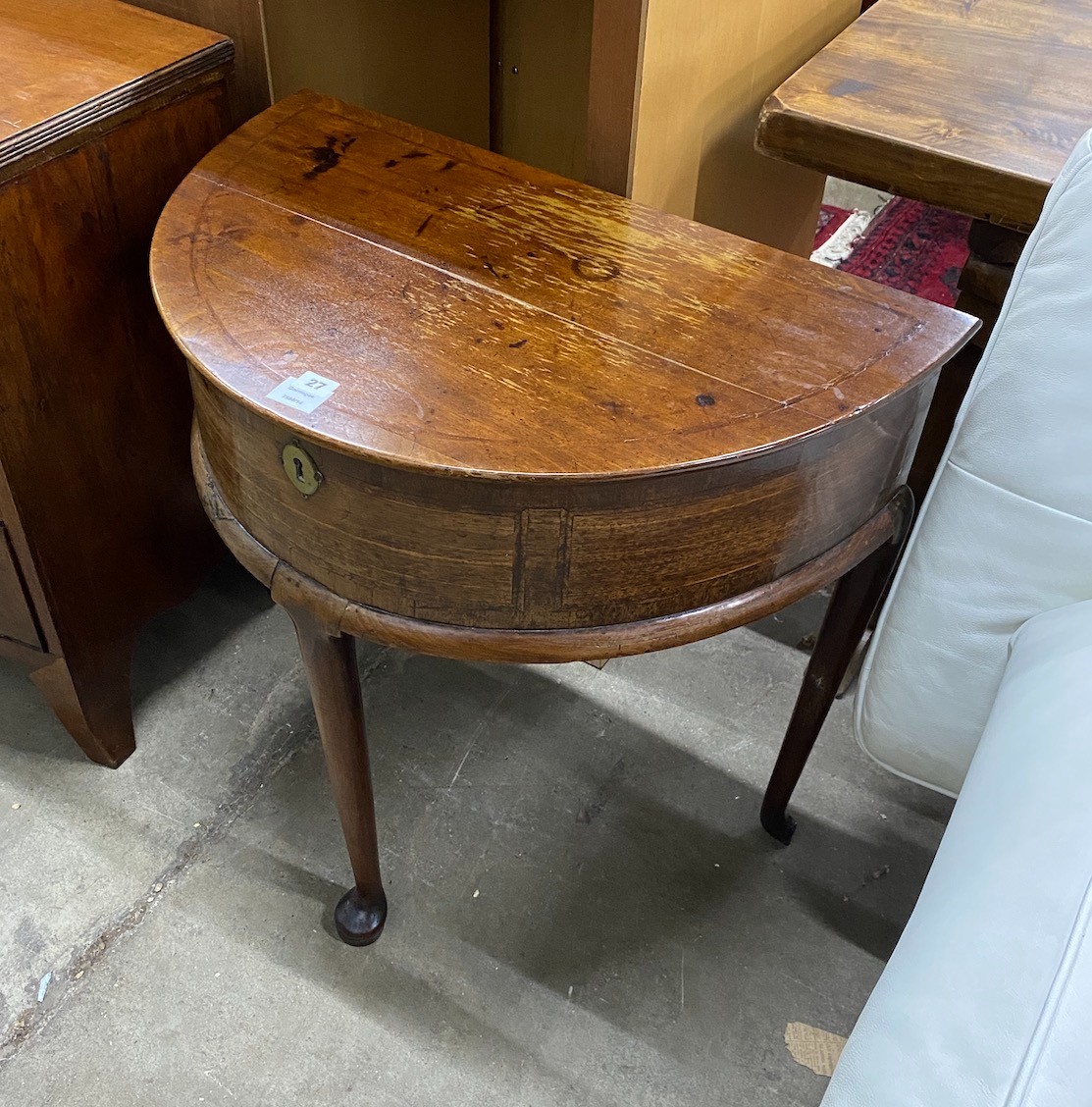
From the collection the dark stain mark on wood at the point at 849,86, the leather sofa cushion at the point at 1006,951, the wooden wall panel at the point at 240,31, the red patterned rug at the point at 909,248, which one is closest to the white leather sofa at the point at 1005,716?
the leather sofa cushion at the point at 1006,951

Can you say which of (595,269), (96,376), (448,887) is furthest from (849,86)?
(448,887)

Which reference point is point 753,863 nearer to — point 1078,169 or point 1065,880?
point 1065,880

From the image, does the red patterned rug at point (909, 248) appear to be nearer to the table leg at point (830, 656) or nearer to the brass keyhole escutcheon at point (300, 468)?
the table leg at point (830, 656)

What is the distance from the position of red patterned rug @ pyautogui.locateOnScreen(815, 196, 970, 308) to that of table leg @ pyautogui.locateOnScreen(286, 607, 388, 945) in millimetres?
1290

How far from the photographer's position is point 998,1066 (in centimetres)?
51

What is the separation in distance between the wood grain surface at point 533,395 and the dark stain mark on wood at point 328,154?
43 mm

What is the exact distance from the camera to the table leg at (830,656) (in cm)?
84

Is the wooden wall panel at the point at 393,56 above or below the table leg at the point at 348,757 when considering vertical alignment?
above

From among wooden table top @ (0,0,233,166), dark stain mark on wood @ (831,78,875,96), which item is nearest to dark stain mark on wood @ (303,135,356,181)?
wooden table top @ (0,0,233,166)

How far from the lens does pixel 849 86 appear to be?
93cm

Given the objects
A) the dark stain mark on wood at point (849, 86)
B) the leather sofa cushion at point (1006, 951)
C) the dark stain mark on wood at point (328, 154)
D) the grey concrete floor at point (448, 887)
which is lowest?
the grey concrete floor at point (448, 887)

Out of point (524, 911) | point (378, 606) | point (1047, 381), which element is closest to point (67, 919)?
point (524, 911)

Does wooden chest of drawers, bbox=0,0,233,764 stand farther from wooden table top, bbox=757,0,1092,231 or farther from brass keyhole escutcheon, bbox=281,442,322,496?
wooden table top, bbox=757,0,1092,231

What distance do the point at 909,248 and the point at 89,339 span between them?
1479 millimetres
